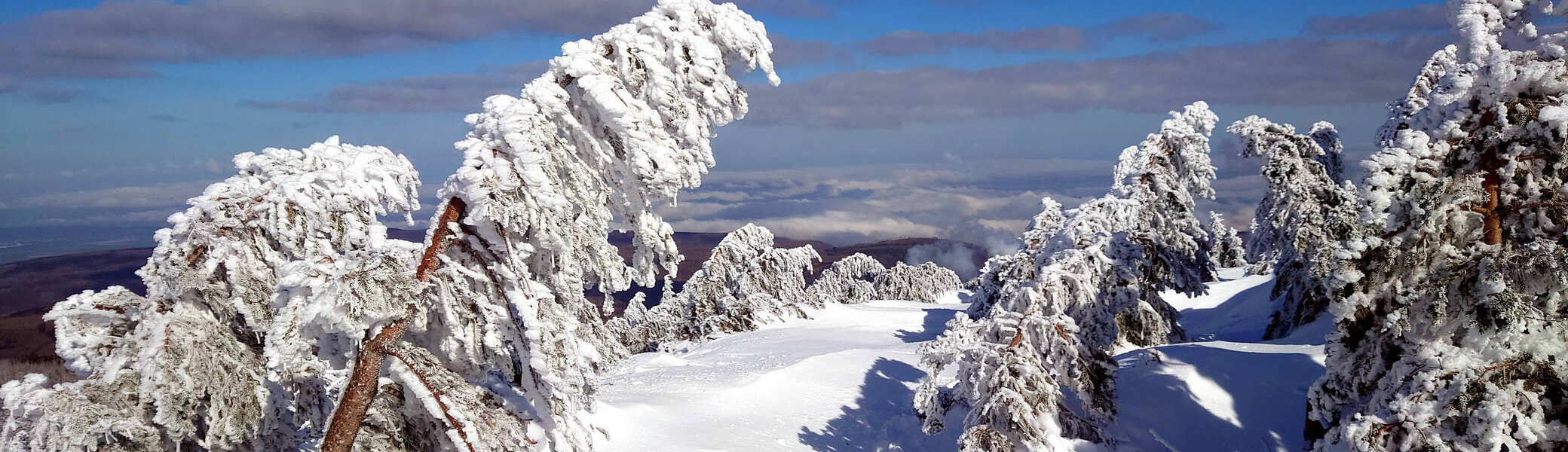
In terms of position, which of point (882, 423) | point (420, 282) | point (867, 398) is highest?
point (420, 282)

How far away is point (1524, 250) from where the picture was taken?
772cm

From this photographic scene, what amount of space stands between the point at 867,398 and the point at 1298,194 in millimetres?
9934

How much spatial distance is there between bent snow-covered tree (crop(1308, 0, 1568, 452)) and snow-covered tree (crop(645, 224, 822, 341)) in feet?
64.2

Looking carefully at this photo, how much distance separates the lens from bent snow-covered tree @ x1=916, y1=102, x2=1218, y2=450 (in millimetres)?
11461

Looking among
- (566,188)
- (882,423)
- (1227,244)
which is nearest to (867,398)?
(882,423)

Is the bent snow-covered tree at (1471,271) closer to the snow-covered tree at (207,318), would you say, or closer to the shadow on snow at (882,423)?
the shadow on snow at (882,423)

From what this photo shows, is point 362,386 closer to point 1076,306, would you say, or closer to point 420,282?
point 420,282

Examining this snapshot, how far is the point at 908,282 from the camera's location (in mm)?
41281

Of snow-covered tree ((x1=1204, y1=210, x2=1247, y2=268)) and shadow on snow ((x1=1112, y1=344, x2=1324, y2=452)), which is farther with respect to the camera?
snow-covered tree ((x1=1204, y1=210, x2=1247, y2=268))

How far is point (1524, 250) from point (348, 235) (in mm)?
10235

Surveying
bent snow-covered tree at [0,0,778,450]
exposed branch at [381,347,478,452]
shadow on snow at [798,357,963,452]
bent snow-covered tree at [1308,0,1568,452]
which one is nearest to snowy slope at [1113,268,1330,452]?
shadow on snow at [798,357,963,452]

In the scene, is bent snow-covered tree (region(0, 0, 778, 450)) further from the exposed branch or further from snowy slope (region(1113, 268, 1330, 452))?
snowy slope (region(1113, 268, 1330, 452))

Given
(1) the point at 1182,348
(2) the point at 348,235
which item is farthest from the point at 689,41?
(1) the point at 1182,348

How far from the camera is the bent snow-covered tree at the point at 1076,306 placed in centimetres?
1146
